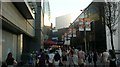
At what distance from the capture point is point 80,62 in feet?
70.6

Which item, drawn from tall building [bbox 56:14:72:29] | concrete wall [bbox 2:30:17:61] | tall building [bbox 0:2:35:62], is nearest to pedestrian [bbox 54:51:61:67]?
tall building [bbox 0:2:35:62]

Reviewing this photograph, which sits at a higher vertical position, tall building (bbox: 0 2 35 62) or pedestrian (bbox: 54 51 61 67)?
tall building (bbox: 0 2 35 62)

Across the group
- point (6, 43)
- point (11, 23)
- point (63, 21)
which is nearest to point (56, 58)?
point (6, 43)

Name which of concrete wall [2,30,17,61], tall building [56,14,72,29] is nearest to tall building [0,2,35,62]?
concrete wall [2,30,17,61]

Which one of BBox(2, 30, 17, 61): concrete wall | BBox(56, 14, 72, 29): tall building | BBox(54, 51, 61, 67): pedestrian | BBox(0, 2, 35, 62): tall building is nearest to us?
BBox(0, 2, 35, 62): tall building

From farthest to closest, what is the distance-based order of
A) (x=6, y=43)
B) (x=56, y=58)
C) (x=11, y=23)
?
(x=6, y=43) < (x=56, y=58) < (x=11, y=23)

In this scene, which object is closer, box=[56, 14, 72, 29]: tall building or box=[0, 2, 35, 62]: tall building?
box=[0, 2, 35, 62]: tall building

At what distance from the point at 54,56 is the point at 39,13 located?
27.2 meters

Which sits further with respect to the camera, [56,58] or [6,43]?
[6,43]

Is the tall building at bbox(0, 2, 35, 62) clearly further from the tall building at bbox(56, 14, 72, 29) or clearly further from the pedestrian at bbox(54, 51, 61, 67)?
the tall building at bbox(56, 14, 72, 29)

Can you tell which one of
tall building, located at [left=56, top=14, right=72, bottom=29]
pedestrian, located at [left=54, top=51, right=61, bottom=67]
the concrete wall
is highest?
tall building, located at [left=56, top=14, right=72, bottom=29]

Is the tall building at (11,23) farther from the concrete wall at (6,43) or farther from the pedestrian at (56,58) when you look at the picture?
the pedestrian at (56,58)

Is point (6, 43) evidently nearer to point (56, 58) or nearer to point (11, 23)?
point (56, 58)

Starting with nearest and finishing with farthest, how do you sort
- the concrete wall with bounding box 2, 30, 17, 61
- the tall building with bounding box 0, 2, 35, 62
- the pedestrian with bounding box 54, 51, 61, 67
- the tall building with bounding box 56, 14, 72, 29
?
the tall building with bounding box 0, 2, 35, 62, the concrete wall with bounding box 2, 30, 17, 61, the pedestrian with bounding box 54, 51, 61, 67, the tall building with bounding box 56, 14, 72, 29
